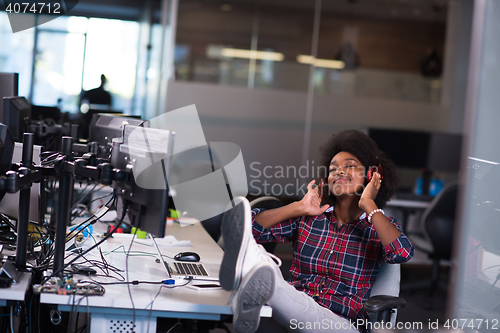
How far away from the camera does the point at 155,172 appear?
151 cm

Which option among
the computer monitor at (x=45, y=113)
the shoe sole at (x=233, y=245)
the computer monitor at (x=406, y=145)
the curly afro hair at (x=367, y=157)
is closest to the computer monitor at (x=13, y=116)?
the computer monitor at (x=45, y=113)

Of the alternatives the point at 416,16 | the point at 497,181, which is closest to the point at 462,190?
the point at 497,181

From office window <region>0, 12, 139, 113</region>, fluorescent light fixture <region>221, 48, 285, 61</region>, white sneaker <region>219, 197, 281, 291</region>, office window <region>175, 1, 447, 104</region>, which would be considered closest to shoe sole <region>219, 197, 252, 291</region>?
white sneaker <region>219, 197, 281, 291</region>

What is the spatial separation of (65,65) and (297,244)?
268 inches

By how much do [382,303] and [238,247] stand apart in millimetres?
569

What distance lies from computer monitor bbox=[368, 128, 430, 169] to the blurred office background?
0.10 feet

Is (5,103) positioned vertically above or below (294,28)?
below

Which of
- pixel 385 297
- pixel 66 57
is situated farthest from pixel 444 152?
pixel 66 57

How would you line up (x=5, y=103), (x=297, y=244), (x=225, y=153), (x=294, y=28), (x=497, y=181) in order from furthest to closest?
1. (x=294, y=28)
2. (x=225, y=153)
3. (x=5, y=103)
4. (x=297, y=244)
5. (x=497, y=181)

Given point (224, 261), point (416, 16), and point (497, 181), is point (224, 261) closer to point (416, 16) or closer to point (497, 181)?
point (497, 181)

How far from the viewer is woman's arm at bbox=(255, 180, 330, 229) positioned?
217 cm

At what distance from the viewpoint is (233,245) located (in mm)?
1570

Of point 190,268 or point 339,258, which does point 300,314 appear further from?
point 190,268

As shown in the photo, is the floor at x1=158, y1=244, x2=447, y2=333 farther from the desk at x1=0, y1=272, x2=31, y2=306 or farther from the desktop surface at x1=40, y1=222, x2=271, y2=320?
the desk at x1=0, y1=272, x2=31, y2=306
